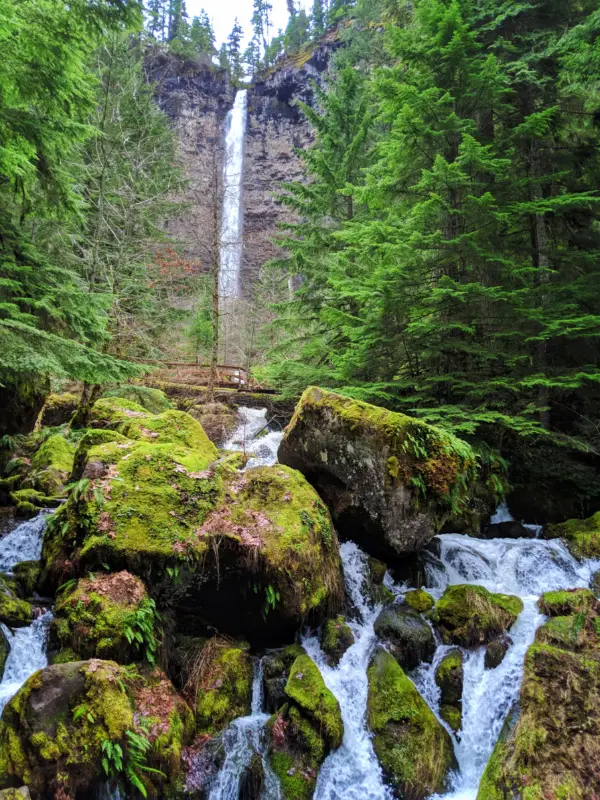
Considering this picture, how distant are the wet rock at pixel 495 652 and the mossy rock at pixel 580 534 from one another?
9.76 feet

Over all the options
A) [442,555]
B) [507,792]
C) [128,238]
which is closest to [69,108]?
[128,238]

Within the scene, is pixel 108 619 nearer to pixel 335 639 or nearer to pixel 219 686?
pixel 219 686

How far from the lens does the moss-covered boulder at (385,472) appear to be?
6699 mm

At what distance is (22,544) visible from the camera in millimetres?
6496

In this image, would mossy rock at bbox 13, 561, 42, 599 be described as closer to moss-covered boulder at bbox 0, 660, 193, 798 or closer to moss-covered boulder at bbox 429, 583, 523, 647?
moss-covered boulder at bbox 0, 660, 193, 798

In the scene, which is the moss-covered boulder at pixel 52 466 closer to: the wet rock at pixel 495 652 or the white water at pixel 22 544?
the white water at pixel 22 544

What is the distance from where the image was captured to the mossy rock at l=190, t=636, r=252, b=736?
4.46 metres

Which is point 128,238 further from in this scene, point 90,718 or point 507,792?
point 507,792

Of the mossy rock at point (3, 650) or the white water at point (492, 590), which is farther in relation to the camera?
the white water at point (492, 590)

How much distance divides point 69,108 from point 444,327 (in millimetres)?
7234

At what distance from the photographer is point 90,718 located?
11.8 feet

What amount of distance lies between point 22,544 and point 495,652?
6792mm

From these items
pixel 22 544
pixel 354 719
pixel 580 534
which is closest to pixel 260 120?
pixel 22 544

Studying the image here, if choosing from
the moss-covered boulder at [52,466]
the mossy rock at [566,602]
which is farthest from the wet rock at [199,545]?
the moss-covered boulder at [52,466]
